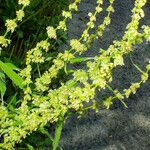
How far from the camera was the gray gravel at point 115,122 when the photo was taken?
4.55 metres

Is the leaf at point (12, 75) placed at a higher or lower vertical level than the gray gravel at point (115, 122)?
higher

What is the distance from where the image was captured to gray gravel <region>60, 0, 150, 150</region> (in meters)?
4.55

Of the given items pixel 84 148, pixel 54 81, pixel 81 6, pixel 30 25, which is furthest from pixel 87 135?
pixel 81 6

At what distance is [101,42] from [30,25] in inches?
54.1

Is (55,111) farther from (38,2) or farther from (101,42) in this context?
(101,42)

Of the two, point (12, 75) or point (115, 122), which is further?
point (115, 122)

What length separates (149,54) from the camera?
20.6ft

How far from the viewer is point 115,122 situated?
493 centimetres

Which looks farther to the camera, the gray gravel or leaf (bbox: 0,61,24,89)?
the gray gravel

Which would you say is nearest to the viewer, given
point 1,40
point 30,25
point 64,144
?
point 1,40

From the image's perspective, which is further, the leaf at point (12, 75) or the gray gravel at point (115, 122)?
the gray gravel at point (115, 122)

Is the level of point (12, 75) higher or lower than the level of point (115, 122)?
higher

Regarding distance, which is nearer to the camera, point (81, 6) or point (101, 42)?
point (101, 42)

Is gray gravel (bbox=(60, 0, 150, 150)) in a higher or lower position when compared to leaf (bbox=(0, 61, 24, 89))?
lower
